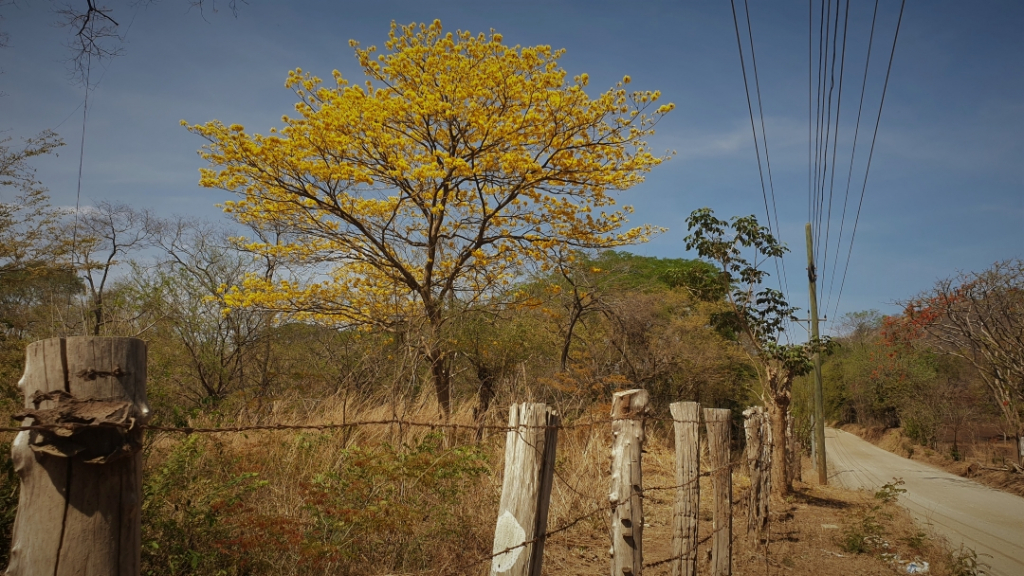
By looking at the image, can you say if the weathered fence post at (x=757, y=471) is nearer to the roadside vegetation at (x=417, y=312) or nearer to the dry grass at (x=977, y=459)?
the roadside vegetation at (x=417, y=312)

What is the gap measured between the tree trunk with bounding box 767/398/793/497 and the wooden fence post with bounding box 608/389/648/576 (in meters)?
8.39

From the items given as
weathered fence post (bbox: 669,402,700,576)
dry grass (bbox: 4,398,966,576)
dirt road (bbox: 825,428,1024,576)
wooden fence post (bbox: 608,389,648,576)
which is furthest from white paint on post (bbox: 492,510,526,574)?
dirt road (bbox: 825,428,1024,576)

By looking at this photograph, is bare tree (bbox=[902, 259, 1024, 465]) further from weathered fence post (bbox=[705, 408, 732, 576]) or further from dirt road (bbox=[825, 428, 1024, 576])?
weathered fence post (bbox=[705, 408, 732, 576])

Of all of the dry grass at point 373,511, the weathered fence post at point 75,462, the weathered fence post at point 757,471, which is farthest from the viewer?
the weathered fence post at point 757,471

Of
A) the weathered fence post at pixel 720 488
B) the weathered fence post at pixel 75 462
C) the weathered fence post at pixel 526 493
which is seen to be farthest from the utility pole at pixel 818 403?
the weathered fence post at pixel 75 462

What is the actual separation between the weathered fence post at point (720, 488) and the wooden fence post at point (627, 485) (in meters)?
1.64

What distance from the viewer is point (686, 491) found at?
392 cm

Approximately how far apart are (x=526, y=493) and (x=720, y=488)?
9.79 ft

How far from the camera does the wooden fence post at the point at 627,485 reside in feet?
10.1

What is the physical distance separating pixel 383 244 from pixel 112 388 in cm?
1094

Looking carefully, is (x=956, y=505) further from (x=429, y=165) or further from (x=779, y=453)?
(x=429, y=165)

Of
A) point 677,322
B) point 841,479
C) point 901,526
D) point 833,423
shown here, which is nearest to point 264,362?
point 901,526

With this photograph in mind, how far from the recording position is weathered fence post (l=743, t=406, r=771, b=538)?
7.16 meters

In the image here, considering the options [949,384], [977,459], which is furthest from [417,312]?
[949,384]
